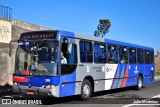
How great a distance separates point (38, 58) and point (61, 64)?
897 mm

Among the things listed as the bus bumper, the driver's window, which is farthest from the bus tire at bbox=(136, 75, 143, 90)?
the bus bumper

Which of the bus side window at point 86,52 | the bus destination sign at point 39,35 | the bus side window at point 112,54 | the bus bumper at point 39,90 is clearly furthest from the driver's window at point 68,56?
the bus side window at point 112,54

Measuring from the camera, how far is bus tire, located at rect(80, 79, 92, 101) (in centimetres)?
1294

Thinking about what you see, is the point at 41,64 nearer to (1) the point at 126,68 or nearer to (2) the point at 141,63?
(1) the point at 126,68

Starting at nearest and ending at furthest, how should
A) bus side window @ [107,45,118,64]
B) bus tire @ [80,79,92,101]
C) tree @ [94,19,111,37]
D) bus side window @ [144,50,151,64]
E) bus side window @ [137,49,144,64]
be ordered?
bus tire @ [80,79,92,101]
bus side window @ [107,45,118,64]
bus side window @ [137,49,144,64]
bus side window @ [144,50,151,64]
tree @ [94,19,111,37]

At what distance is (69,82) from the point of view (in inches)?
471

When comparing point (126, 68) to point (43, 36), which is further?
point (126, 68)

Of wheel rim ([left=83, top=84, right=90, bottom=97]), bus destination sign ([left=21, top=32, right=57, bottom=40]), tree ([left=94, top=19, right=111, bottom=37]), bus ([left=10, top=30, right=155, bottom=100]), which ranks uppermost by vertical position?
tree ([left=94, top=19, right=111, bottom=37])

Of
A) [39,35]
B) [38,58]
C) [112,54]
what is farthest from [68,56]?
[112,54]

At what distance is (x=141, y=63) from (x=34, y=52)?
31.1 ft

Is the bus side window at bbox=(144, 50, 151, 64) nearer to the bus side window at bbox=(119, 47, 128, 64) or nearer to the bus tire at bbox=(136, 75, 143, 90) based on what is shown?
the bus tire at bbox=(136, 75, 143, 90)

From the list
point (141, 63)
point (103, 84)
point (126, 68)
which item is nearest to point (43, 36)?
point (103, 84)

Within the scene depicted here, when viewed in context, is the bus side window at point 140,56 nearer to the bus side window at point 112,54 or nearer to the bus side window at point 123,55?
the bus side window at point 123,55

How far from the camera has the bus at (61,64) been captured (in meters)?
11.4
